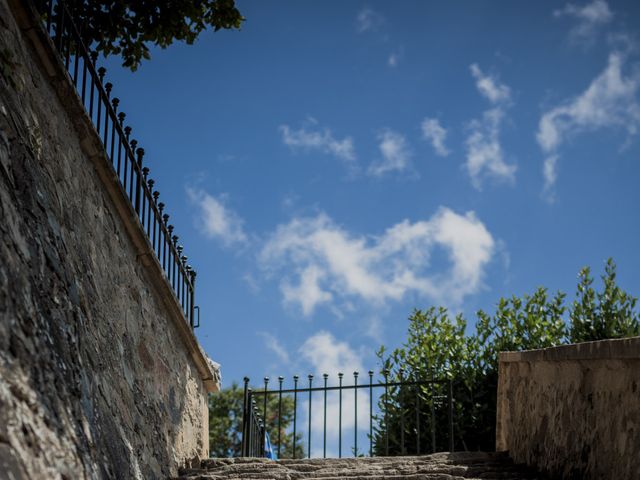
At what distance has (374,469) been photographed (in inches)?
284

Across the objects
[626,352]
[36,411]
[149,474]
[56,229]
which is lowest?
[149,474]

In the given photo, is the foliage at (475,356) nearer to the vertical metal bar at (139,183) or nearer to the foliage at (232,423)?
the vertical metal bar at (139,183)

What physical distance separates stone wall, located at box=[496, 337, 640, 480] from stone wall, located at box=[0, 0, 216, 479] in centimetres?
291

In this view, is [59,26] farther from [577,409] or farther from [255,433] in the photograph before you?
[255,433]

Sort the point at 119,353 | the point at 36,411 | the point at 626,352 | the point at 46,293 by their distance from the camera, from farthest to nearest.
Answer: the point at 119,353 → the point at 626,352 → the point at 46,293 → the point at 36,411

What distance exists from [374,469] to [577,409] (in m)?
1.76

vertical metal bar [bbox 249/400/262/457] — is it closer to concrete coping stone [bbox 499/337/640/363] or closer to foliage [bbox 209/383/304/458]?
concrete coping stone [bbox 499/337/640/363]

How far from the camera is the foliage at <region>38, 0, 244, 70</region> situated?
305 inches

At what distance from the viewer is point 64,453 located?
437 centimetres

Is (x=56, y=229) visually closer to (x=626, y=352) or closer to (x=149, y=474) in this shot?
(x=149, y=474)

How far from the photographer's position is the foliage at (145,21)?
25.4 feet

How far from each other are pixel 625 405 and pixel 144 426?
3.38m

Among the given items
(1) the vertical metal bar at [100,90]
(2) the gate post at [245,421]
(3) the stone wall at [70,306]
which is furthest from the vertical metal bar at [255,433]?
(1) the vertical metal bar at [100,90]

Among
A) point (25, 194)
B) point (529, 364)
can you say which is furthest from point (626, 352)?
point (25, 194)
